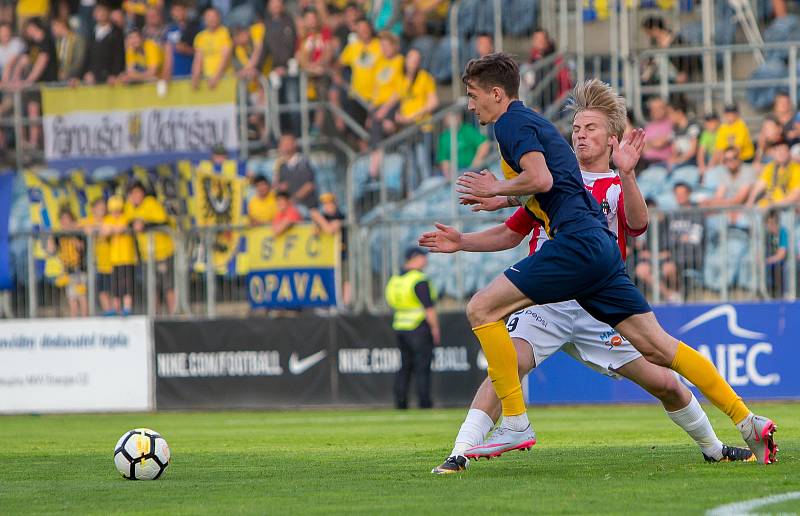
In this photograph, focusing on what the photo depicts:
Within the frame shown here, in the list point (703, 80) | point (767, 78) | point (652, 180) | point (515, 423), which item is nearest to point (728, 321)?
point (652, 180)

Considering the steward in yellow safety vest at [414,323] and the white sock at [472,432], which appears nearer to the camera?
the white sock at [472,432]

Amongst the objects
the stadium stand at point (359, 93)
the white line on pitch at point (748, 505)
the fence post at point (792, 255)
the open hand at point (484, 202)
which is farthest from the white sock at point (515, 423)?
the stadium stand at point (359, 93)

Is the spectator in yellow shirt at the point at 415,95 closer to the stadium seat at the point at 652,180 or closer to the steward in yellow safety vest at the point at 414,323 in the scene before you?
the steward in yellow safety vest at the point at 414,323

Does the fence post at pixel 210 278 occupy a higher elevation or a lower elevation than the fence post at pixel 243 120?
lower

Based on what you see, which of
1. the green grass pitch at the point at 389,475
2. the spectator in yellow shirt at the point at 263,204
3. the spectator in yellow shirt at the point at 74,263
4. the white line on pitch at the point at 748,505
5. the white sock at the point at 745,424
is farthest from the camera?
the spectator in yellow shirt at the point at 74,263

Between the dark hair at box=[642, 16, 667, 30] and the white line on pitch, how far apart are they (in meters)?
16.6

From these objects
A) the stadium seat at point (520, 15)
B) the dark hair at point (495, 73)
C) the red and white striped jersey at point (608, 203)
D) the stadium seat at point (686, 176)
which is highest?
the stadium seat at point (520, 15)

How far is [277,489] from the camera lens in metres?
8.46

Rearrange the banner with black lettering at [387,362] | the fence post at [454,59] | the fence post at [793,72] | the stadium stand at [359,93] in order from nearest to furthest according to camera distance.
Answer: the banner with black lettering at [387,362] < the stadium stand at [359,93] < the fence post at [793,72] < the fence post at [454,59]

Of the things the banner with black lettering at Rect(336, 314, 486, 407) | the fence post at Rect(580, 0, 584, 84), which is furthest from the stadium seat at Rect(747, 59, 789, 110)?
the banner with black lettering at Rect(336, 314, 486, 407)

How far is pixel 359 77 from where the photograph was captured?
23266 millimetres

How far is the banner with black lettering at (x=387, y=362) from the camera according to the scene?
816 inches

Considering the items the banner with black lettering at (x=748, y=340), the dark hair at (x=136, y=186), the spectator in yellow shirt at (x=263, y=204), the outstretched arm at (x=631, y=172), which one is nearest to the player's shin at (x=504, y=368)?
the outstretched arm at (x=631, y=172)

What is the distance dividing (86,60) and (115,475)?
1611 centimetres
